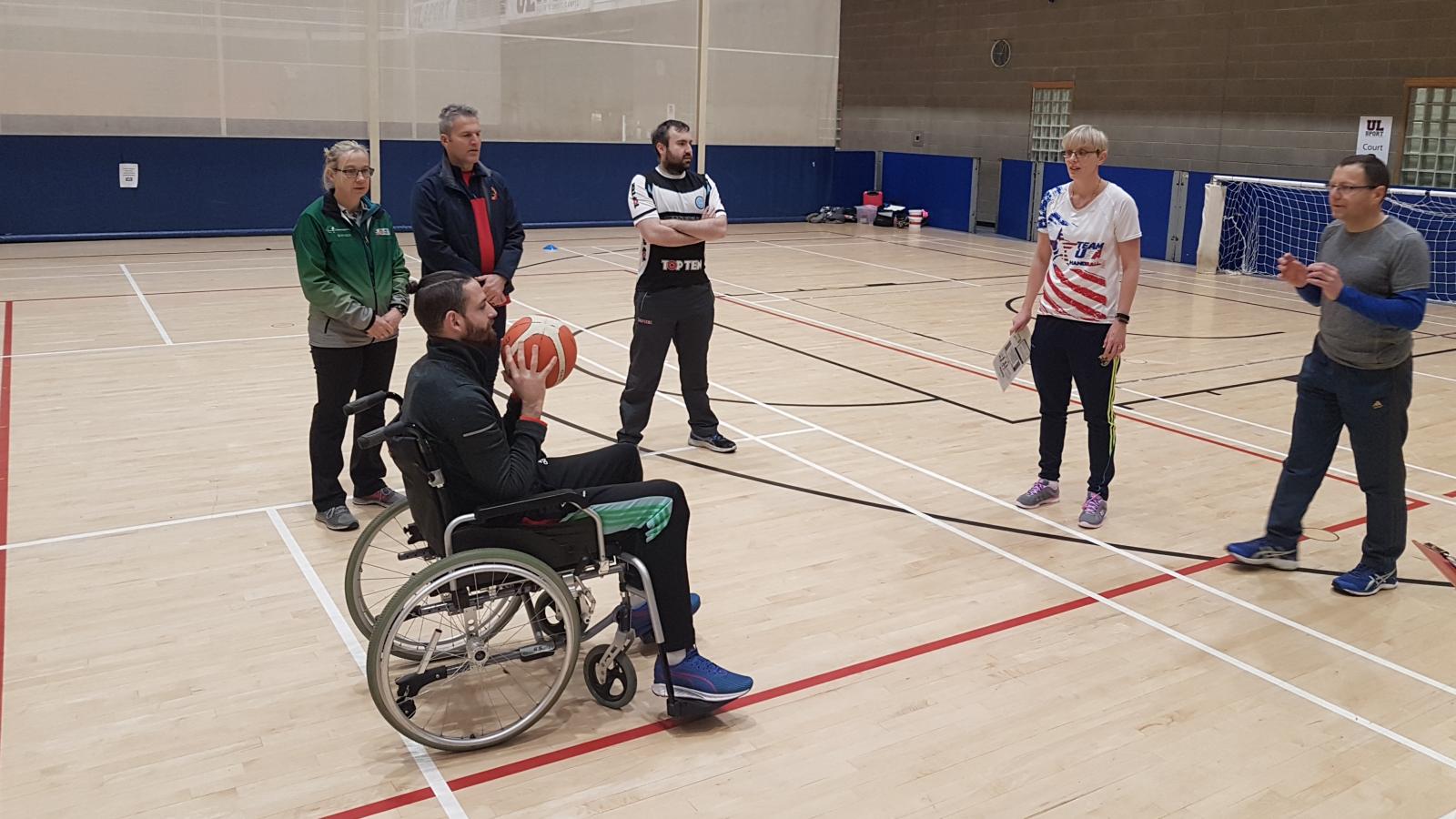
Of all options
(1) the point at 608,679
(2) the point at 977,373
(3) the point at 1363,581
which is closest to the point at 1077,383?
(3) the point at 1363,581

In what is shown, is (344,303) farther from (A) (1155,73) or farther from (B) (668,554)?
(A) (1155,73)

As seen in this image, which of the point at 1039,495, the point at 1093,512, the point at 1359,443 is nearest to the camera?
the point at 1359,443

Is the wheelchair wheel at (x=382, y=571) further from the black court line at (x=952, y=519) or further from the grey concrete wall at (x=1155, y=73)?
the grey concrete wall at (x=1155, y=73)

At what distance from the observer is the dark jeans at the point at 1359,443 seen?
4.14 m

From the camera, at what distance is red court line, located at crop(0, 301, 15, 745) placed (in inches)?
150

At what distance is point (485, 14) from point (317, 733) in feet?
48.7

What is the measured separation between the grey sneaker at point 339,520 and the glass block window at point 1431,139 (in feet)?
40.9

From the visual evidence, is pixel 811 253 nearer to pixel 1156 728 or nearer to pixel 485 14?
pixel 485 14

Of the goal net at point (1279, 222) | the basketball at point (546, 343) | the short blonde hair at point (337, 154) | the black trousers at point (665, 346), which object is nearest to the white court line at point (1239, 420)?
the black trousers at point (665, 346)

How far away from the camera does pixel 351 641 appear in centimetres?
385

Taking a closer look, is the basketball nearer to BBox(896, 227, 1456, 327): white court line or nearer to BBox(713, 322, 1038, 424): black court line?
BBox(713, 322, 1038, 424): black court line

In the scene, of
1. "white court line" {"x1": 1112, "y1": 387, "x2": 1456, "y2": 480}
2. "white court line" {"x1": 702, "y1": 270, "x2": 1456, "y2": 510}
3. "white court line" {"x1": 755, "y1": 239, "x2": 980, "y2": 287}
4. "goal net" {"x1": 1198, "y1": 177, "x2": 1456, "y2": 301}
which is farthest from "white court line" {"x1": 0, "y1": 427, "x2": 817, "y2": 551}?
"goal net" {"x1": 1198, "y1": 177, "x2": 1456, "y2": 301}

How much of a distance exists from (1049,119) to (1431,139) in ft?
18.3

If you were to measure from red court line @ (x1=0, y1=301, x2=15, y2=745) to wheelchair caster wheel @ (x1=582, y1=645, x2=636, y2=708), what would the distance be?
1.66 metres
